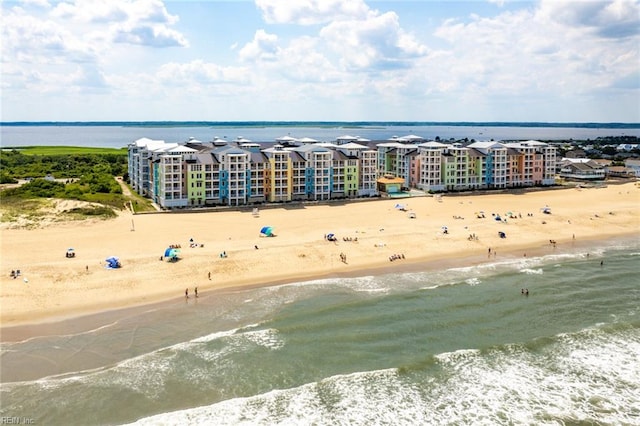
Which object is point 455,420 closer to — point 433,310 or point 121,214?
point 433,310

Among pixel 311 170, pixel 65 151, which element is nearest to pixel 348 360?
pixel 311 170

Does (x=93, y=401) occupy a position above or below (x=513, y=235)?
below

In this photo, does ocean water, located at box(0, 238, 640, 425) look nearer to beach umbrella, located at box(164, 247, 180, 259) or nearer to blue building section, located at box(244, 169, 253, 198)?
beach umbrella, located at box(164, 247, 180, 259)

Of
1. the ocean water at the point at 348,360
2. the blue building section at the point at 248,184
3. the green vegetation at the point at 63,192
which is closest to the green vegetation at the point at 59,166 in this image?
the green vegetation at the point at 63,192

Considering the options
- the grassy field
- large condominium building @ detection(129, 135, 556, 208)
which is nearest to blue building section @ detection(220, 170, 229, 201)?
large condominium building @ detection(129, 135, 556, 208)

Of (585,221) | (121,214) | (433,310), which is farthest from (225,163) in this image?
(585,221)

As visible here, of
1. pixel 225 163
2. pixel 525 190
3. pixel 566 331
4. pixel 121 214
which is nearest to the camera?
pixel 566 331

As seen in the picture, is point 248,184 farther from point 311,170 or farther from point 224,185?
point 311,170

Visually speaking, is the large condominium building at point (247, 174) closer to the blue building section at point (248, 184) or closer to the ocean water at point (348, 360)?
the blue building section at point (248, 184)
